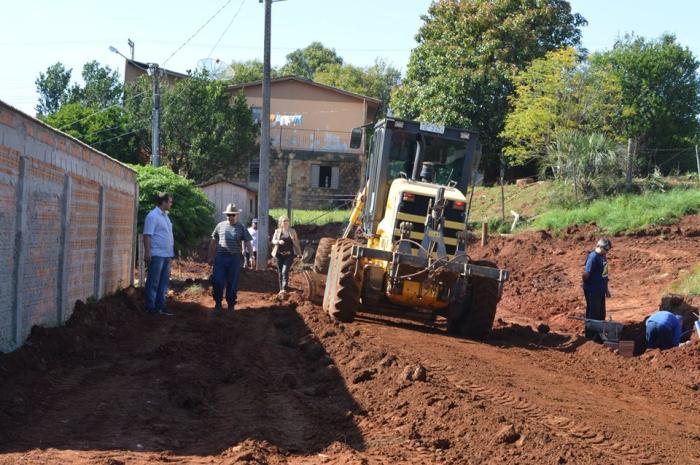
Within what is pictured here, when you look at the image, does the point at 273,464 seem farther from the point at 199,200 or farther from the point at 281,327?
the point at 199,200

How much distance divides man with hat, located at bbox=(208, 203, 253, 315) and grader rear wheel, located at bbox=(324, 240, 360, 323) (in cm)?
200

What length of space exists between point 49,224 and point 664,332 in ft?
27.5

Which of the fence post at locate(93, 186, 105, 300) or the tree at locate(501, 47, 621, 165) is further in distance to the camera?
the tree at locate(501, 47, 621, 165)

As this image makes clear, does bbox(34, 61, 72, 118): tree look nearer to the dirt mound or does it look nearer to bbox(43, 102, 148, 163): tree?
bbox(43, 102, 148, 163): tree

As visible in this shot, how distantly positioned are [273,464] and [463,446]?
1473mm

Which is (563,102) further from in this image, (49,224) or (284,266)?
(49,224)

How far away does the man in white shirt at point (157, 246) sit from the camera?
1407 cm

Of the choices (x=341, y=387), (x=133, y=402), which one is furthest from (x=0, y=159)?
(x=341, y=387)

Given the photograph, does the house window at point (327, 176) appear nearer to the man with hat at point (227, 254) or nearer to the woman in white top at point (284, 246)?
the woman in white top at point (284, 246)

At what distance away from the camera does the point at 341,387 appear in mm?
8719

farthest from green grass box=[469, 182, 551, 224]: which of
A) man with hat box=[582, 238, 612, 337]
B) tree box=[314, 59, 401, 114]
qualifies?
tree box=[314, 59, 401, 114]

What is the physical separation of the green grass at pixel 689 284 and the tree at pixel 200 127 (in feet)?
86.9

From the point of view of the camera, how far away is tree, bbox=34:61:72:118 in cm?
6150

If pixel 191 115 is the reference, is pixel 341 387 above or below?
below
